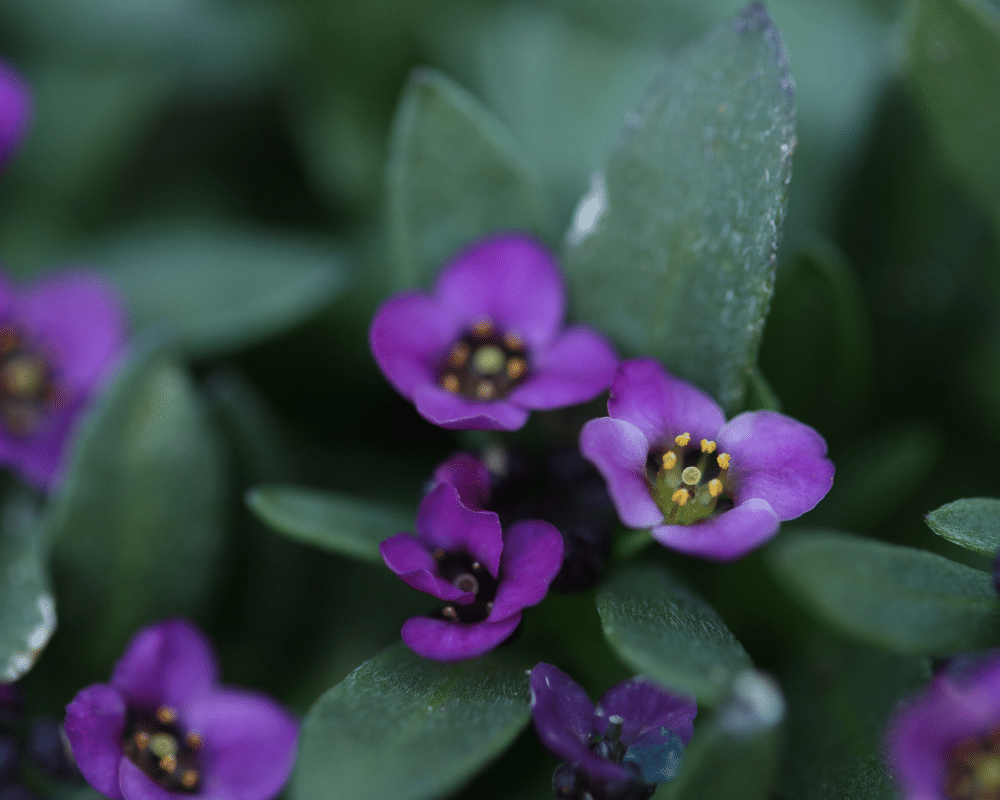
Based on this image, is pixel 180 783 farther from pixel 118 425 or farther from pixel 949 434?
pixel 949 434

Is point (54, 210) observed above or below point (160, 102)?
below

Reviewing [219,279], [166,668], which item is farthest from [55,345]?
[166,668]

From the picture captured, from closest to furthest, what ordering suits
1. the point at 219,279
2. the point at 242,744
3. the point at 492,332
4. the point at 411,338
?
the point at 242,744 < the point at 411,338 < the point at 492,332 < the point at 219,279

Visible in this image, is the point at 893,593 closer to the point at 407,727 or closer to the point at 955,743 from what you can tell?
the point at 955,743

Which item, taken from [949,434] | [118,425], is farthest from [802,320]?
[118,425]

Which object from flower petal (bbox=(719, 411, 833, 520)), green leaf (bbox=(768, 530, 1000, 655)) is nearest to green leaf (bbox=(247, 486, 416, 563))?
flower petal (bbox=(719, 411, 833, 520))

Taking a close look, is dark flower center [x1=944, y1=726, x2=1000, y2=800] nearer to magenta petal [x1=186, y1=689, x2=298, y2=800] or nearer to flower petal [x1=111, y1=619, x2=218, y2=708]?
magenta petal [x1=186, y1=689, x2=298, y2=800]
